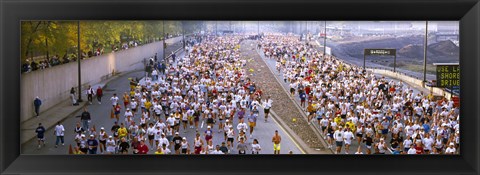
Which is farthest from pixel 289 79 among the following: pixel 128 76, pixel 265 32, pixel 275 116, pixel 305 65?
pixel 128 76

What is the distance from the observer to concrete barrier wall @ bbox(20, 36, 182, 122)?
437 inches

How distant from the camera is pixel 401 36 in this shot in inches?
521

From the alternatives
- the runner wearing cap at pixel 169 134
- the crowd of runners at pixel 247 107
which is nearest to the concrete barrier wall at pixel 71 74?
the crowd of runners at pixel 247 107

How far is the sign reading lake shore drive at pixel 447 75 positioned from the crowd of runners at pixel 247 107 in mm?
417

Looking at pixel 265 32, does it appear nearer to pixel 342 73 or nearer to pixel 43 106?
pixel 342 73

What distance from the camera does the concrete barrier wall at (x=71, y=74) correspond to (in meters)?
11.1

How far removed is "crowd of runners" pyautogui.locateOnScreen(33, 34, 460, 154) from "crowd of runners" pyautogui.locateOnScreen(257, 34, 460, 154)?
22mm

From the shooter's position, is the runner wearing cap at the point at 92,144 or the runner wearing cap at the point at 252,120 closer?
the runner wearing cap at the point at 92,144

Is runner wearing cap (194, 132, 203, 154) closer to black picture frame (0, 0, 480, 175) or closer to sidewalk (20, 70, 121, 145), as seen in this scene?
black picture frame (0, 0, 480, 175)

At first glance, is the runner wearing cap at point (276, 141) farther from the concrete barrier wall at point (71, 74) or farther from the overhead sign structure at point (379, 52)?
the concrete barrier wall at point (71, 74)

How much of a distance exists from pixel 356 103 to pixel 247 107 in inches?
95.9

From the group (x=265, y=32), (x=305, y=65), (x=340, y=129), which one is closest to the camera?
(x=265, y=32)

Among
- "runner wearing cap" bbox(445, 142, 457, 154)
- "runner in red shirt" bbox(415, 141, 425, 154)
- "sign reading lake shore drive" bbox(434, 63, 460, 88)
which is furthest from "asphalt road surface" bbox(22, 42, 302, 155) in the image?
"sign reading lake shore drive" bbox(434, 63, 460, 88)
